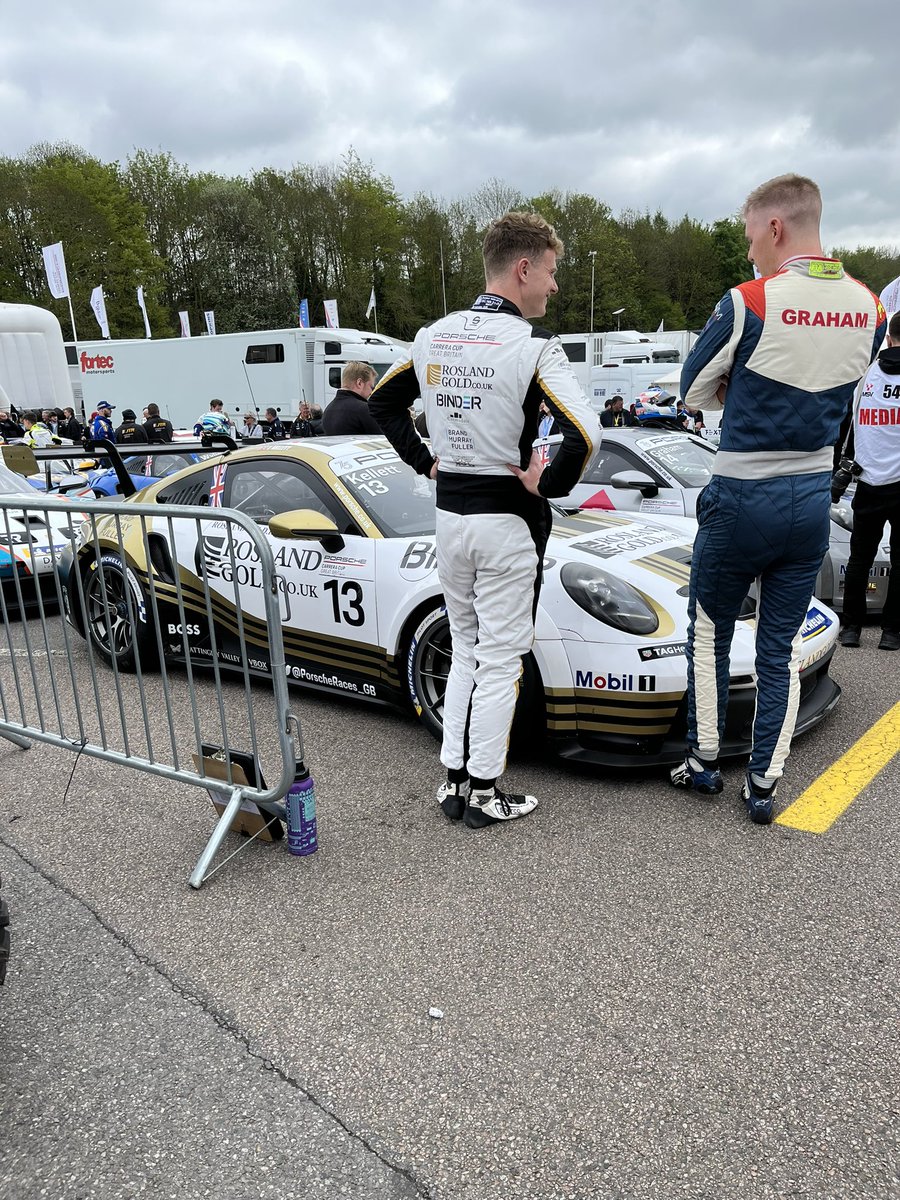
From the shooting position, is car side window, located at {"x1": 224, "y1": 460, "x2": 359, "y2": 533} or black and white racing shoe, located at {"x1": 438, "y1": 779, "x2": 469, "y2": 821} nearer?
black and white racing shoe, located at {"x1": 438, "y1": 779, "x2": 469, "y2": 821}

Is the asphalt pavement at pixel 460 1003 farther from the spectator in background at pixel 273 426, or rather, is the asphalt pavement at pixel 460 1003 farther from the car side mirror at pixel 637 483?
the spectator in background at pixel 273 426

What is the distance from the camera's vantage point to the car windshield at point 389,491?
3.98 metres

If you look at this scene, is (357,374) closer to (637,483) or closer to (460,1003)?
(637,483)

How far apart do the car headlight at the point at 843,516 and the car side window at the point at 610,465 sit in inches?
52.8

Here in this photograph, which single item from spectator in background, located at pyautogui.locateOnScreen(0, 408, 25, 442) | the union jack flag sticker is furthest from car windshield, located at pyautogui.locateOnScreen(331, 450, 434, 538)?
spectator in background, located at pyautogui.locateOnScreen(0, 408, 25, 442)

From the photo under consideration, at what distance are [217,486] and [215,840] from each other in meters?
2.37

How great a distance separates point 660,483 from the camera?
633cm

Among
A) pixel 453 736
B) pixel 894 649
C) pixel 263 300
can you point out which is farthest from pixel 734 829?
pixel 263 300

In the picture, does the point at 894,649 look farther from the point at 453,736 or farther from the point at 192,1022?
the point at 192,1022

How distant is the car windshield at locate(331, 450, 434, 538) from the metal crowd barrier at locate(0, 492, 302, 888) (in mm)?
592

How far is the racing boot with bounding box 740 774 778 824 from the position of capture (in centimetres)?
304

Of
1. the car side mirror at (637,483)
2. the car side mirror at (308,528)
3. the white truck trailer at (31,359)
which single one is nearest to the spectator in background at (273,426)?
the white truck trailer at (31,359)

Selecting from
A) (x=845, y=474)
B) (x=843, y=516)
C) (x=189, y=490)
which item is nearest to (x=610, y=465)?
(x=843, y=516)

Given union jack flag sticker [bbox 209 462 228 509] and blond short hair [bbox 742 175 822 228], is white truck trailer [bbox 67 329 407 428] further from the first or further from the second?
blond short hair [bbox 742 175 822 228]
